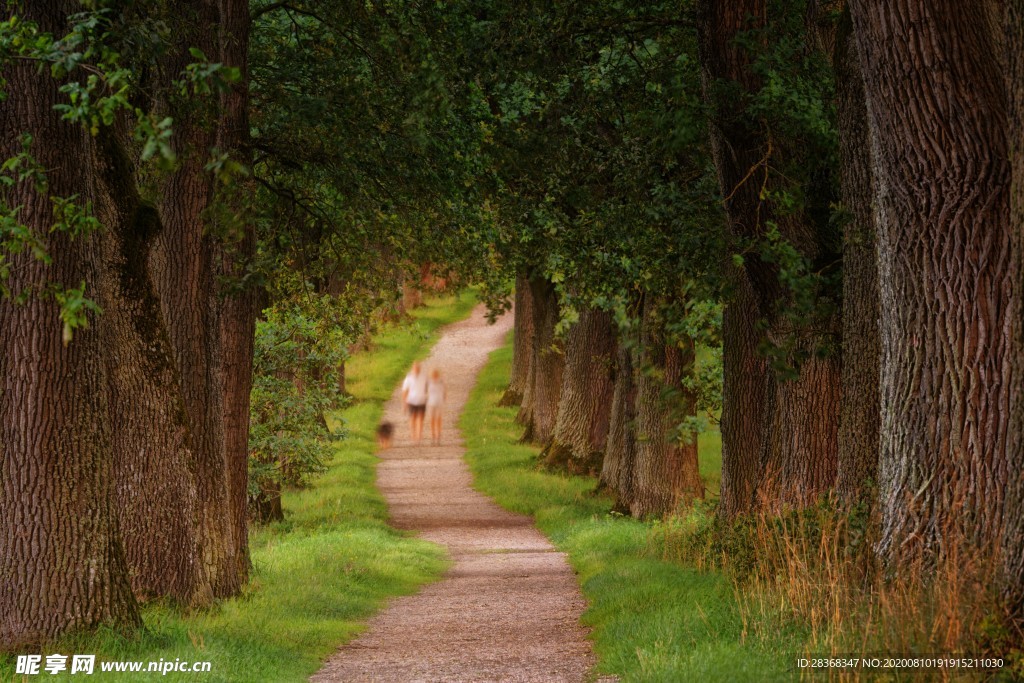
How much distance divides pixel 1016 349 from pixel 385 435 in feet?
99.5

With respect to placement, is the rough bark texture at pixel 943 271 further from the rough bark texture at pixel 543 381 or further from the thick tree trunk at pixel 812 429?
the rough bark texture at pixel 543 381

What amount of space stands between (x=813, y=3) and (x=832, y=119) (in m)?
1.36

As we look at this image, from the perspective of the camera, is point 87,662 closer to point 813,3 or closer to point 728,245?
point 728,245

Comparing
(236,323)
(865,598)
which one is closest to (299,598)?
(236,323)

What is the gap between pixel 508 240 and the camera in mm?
15945

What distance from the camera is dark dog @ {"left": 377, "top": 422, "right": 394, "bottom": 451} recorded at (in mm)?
35438

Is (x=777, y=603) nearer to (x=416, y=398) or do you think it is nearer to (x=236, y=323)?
(x=236, y=323)

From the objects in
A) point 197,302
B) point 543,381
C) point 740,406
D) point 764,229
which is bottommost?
point 543,381

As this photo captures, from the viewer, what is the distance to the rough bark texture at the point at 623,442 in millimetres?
21562

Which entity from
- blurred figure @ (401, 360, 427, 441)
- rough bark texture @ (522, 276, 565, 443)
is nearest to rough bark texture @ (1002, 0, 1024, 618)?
blurred figure @ (401, 360, 427, 441)

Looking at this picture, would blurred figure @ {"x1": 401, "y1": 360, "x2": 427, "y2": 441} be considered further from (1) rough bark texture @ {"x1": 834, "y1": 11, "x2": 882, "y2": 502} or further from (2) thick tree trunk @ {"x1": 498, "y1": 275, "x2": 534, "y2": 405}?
(1) rough bark texture @ {"x1": 834, "y1": 11, "x2": 882, "y2": 502}

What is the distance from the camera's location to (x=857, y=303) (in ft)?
32.4

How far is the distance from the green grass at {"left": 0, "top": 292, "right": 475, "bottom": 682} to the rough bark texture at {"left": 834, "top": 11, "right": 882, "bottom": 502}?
4.64m

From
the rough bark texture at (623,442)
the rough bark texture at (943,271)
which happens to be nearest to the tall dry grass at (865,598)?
Result: the rough bark texture at (943,271)
